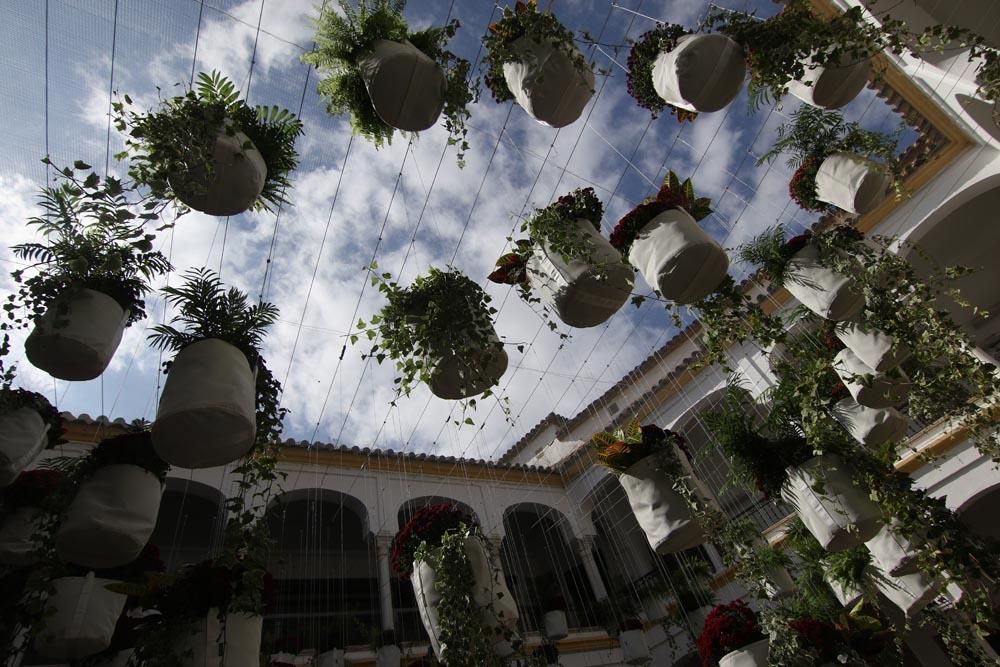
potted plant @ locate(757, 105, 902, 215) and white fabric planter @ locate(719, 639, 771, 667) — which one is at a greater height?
potted plant @ locate(757, 105, 902, 215)

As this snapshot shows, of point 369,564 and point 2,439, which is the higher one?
point 369,564

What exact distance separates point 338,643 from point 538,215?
6.77 metres

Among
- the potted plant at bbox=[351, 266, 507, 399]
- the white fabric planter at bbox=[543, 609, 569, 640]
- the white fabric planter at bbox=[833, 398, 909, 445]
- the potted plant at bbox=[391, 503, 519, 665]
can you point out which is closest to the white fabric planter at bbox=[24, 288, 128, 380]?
the potted plant at bbox=[351, 266, 507, 399]

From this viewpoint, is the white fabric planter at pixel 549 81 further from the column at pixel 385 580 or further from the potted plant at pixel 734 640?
the column at pixel 385 580

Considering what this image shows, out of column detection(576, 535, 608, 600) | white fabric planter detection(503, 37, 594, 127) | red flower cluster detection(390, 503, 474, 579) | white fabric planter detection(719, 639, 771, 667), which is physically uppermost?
column detection(576, 535, 608, 600)

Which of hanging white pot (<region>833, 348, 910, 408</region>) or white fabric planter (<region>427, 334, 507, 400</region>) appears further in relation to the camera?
hanging white pot (<region>833, 348, 910, 408</region>)

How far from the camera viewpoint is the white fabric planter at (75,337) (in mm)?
1995

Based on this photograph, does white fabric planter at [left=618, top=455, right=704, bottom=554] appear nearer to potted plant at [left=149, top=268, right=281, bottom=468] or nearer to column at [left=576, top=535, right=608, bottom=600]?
potted plant at [left=149, top=268, right=281, bottom=468]

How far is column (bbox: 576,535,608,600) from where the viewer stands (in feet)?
28.8

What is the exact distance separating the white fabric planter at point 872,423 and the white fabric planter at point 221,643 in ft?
11.4

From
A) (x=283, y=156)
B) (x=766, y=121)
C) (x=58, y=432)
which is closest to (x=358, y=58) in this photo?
(x=283, y=156)

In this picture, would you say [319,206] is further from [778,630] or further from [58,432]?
[778,630]

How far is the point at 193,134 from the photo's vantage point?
1.97 meters

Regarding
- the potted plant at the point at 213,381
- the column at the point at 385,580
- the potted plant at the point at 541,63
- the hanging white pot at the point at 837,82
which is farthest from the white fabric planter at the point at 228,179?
the column at the point at 385,580
